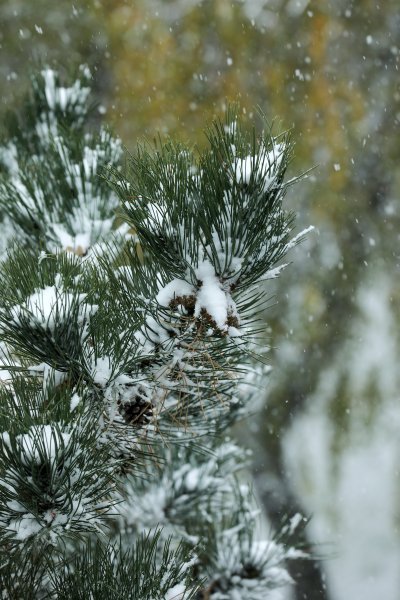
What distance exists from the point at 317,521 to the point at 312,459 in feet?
1.68

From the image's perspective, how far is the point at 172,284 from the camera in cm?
64

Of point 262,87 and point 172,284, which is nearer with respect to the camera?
point 172,284

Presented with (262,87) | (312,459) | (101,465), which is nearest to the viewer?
(101,465)

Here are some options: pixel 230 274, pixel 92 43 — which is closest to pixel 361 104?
pixel 92 43

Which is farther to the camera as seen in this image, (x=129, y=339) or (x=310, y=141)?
(x=310, y=141)

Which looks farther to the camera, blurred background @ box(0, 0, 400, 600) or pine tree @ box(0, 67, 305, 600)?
blurred background @ box(0, 0, 400, 600)

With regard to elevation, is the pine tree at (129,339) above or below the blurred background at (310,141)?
below

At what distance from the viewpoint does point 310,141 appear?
11.1 feet

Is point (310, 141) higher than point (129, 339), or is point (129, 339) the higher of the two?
point (310, 141)

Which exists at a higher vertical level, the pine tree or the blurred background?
the blurred background

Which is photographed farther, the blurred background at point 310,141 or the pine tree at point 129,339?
the blurred background at point 310,141

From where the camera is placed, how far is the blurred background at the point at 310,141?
3275 millimetres

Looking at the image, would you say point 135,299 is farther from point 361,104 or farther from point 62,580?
point 361,104

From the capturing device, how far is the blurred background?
3.28 metres
